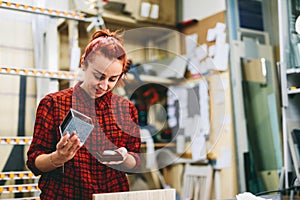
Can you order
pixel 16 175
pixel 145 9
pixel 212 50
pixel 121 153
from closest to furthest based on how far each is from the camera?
pixel 121 153 < pixel 16 175 < pixel 212 50 < pixel 145 9

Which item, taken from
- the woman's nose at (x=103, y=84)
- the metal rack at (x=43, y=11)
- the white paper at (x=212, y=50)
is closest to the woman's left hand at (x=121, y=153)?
the woman's nose at (x=103, y=84)

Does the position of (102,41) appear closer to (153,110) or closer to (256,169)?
(153,110)

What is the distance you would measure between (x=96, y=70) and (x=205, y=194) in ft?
4.27

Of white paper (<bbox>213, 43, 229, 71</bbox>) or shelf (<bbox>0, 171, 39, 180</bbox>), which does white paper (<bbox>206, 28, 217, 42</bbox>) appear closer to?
white paper (<bbox>213, 43, 229, 71</bbox>)

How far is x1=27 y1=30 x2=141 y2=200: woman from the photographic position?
157 centimetres

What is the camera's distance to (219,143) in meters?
2.53

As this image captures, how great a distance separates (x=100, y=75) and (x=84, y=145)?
0.28 metres

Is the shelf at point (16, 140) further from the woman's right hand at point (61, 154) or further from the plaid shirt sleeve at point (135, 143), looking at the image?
the plaid shirt sleeve at point (135, 143)

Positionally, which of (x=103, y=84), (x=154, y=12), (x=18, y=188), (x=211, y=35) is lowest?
(x=18, y=188)

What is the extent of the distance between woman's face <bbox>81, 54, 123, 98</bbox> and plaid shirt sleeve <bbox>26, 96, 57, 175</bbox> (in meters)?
0.18

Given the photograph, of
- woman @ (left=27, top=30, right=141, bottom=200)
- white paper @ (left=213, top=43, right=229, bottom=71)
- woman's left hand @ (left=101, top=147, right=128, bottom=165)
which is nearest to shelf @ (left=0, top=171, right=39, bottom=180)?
woman @ (left=27, top=30, right=141, bottom=200)

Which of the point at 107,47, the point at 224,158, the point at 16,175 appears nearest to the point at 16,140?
the point at 16,175

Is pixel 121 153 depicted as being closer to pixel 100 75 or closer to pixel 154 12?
pixel 100 75

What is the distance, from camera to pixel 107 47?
5.21ft
